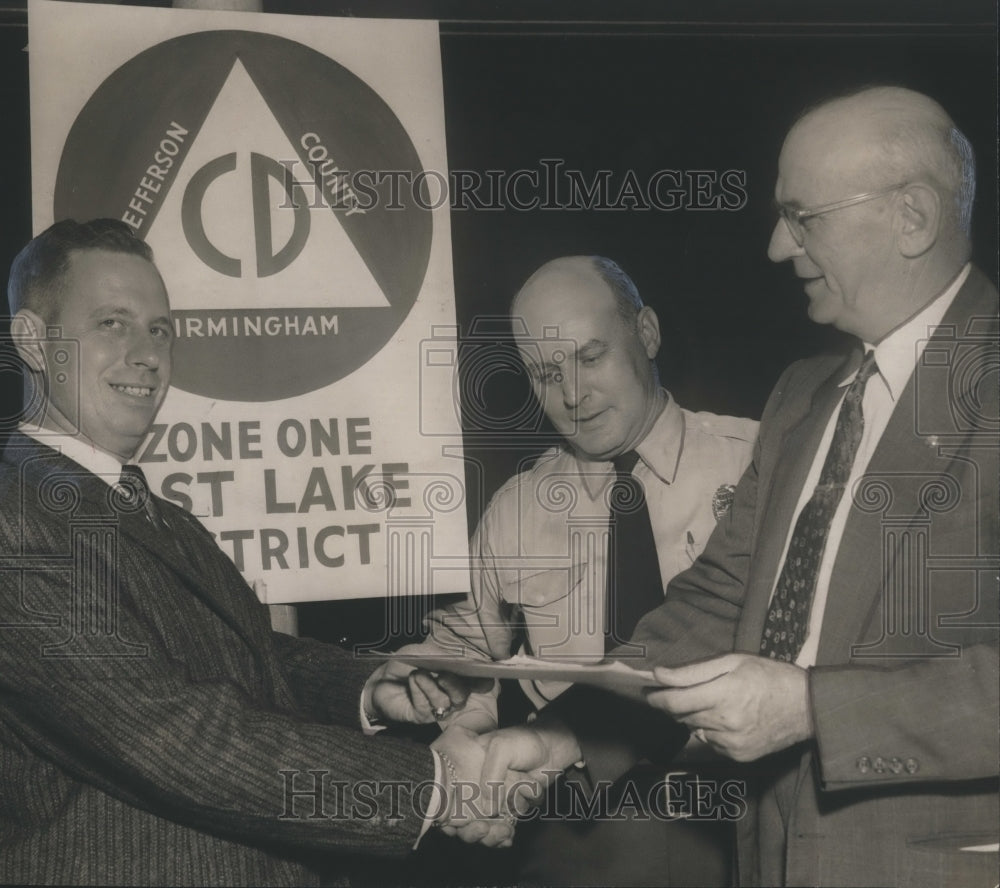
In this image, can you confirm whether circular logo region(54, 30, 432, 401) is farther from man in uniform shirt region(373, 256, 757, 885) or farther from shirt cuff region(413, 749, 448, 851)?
shirt cuff region(413, 749, 448, 851)

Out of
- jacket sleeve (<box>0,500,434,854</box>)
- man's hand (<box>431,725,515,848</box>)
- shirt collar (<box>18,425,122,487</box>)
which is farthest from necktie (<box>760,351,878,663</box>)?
shirt collar (<box>18,425,122,487</box>)

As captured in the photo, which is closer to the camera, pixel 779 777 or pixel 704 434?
pixel 779 777

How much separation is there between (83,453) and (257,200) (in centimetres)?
67

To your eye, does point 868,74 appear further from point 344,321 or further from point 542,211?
point 344,321

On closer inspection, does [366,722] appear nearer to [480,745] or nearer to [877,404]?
[480,745]

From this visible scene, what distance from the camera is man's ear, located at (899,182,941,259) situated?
7.09 ft

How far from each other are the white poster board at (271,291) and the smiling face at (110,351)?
52mm

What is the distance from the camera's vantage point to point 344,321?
2.46m

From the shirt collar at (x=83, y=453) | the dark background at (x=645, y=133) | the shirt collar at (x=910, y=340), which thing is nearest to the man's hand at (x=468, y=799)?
the dark background at (x=645, y=133)

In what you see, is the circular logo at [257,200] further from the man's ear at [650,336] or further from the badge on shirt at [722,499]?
the badge on shirt at [722,499]

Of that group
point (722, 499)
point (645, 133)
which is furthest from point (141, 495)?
point (645, 133)

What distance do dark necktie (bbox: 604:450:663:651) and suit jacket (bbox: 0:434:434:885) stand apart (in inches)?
20.5

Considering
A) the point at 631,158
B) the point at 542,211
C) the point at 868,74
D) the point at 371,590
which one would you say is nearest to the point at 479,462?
the point at 371,590

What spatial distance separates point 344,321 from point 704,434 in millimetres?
846
